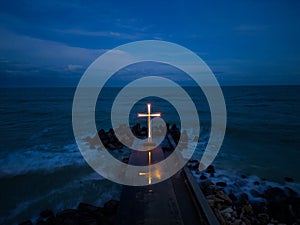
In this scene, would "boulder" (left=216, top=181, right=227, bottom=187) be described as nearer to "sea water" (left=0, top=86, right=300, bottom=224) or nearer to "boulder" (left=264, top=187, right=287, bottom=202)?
"sea water" (left=0, top=86, right=300, bottom=224)

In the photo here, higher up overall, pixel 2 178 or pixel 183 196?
pixel 183 196

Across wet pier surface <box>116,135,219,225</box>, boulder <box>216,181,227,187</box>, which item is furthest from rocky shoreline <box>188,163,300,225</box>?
wet pier surface <box>116,135,219,225</box>

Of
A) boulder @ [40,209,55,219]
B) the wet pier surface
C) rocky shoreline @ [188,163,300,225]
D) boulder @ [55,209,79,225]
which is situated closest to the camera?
the wet pier surface

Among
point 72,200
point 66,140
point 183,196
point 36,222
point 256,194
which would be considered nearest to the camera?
point 183,196

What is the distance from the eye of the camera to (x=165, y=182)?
597 centimetres

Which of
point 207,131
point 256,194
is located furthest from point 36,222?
point 207,131

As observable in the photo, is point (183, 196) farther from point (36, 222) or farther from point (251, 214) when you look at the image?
point (36, 222)

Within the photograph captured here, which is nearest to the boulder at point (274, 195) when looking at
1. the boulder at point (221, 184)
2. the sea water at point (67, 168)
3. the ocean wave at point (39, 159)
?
the sea water at point (67, 168)

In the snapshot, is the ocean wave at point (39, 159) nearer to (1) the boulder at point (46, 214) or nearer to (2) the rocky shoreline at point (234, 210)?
(1) the boulder at point (46, 214)

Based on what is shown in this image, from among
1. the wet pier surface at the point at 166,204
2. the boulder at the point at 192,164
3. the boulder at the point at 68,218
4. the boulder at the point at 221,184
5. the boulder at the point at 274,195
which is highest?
the wet pier surface at the point at 166,204

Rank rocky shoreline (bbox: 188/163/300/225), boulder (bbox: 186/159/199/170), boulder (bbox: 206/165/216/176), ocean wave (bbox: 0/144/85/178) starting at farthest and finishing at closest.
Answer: ocean wave (bbox: 0/144/85/178) → boulder (bbox: 186/159/199/170) → boulder (bbox: 206/165/216/176) → rocky shoreline (bbox: 188/163/300/225)

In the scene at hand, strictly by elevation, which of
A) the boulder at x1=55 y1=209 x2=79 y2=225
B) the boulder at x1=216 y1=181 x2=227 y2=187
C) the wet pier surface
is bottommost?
the boulder at x1=216 y1=181 x2=227 y2=187

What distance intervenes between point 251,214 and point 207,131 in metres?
14.6

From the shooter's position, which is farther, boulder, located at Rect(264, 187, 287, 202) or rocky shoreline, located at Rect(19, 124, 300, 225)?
boulder, located at Rect(264, 187, 287, 202)
